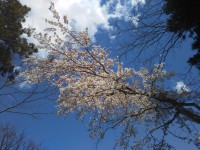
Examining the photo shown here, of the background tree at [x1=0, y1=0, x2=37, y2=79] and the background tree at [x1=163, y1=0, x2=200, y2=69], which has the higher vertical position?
the background tree at [x1=0, y1=0, x2=37, y2=79]

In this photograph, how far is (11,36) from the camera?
1291cm

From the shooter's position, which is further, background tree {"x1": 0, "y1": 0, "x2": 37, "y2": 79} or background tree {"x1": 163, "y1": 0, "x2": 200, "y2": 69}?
background tree {"x1": 0, "y1": 0, "x2": 37, "y2": 79}

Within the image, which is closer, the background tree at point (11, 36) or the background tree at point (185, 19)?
the background tree at point (185, 19)

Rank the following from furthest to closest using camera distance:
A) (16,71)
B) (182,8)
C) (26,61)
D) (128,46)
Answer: (16,71) < (26,61) < (128,46) < (182,8)

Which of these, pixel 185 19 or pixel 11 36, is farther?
pixel 11 36

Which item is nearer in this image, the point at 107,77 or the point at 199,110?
the point at 199,110

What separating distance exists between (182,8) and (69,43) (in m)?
5.75

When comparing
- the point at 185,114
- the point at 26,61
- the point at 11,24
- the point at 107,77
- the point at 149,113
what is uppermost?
the point at 11,24

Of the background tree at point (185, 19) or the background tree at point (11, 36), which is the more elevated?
the background tree at point (11, 36)

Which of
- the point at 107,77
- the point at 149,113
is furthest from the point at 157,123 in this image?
the point at 107,77

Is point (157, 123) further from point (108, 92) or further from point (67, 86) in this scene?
point (67, 86)

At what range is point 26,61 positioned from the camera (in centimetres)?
1211

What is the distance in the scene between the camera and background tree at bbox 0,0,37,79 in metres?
12.8

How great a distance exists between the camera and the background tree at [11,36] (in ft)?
42.0
